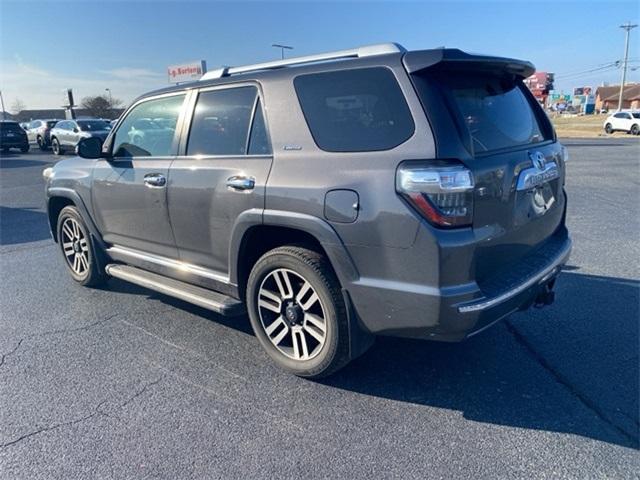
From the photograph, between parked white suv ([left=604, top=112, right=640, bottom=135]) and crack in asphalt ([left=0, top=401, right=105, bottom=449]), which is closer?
crack in asphalt ([left=0, top=401, right=105, bottom=449])

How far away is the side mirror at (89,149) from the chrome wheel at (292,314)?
2.31 meters

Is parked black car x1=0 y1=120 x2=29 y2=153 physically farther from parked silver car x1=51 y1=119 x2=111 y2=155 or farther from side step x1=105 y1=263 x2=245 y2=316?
side step x1=105 y1=263 x2=245 y2=316

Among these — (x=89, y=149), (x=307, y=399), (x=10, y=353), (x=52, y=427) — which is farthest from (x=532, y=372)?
(x=89, y=149)

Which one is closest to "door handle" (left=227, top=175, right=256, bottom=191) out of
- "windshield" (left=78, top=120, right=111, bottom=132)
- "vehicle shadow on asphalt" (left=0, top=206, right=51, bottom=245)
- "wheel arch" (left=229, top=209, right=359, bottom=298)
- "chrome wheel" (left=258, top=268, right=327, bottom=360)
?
"wheel arch" (left=229, top=209, right=359, bottom=298)

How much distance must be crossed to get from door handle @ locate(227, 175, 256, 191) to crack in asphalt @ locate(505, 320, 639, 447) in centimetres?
229

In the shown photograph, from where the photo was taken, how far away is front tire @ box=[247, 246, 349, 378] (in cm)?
294

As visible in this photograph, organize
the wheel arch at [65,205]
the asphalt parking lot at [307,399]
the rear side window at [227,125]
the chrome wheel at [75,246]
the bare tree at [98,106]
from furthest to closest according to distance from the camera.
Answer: the bare tree at [98,106]
the chrome wheel at [75,246]
the wheel arch at [65,205]
the rear side window at [227,125]
the asphalt parking lot at [307,399]

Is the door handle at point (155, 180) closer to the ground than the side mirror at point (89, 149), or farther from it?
closer to the ground

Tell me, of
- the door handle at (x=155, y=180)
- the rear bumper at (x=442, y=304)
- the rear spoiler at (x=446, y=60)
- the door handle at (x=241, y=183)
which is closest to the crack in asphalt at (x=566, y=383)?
the rear bumper at (x=442, y=304)

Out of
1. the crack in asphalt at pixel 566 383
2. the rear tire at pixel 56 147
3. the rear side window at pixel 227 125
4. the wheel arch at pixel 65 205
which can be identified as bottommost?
the crack in asphalt at pixel 566 383

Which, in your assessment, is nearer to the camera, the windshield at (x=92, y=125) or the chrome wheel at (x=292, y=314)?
the chrome wheel at (x=292, y=314)

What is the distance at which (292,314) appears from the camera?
322 centimetres

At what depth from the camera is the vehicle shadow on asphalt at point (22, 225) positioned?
7.45m

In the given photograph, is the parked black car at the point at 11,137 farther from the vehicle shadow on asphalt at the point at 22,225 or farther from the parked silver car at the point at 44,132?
the vehicle shadow on asphalt at the point at 22,225
